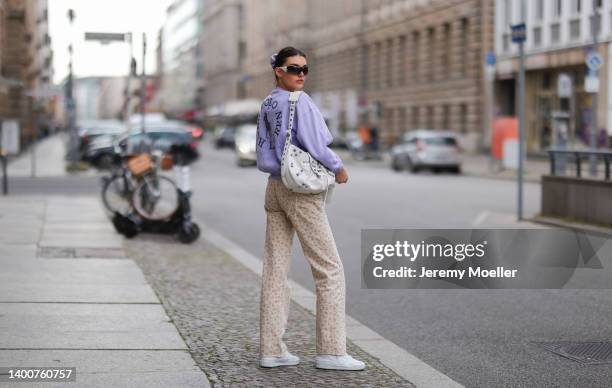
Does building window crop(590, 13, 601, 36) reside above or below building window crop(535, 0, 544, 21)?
below

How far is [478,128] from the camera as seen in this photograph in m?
52.8

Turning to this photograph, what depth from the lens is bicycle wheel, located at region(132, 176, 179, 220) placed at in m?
15.9

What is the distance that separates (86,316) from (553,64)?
3796 cm

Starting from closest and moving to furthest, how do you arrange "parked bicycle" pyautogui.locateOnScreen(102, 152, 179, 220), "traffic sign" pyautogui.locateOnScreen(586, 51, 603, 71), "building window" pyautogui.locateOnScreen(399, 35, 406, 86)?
"parked bicycle" pyautogui.locateOnScreen(102, 152, 179, 220) < "traffic sign" pyautogui.locateOnScreen(586, 51, 603, 71) < "building window" pyautogui.locateOnScreen(399, 35, 406, 86)

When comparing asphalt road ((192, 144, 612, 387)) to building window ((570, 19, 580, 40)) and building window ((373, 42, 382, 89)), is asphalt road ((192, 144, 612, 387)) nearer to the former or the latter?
building window ((570, 19, 580, 40))

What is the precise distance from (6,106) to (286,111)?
53.1m

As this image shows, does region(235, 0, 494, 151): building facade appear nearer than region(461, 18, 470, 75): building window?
Yes

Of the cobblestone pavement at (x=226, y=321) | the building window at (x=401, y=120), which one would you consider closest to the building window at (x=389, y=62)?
the building window at (x=401, y=120)

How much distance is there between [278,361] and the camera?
21.7 ft

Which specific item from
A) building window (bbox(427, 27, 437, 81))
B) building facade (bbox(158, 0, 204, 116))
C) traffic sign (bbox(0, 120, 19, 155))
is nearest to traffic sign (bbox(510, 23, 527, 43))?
traffic sign (bbox(0, 120, 19, 155))

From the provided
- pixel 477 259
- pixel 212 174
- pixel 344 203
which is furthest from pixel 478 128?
pixel 477 259

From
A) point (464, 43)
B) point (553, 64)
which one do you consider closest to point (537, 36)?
point (553, 64)

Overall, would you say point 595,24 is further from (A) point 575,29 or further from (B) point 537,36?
(B) point 537,36

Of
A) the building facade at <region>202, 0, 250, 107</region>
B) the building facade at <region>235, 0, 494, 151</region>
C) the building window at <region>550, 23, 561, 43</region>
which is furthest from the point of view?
the building facade at <region>202, 0, 250, 107</region>
